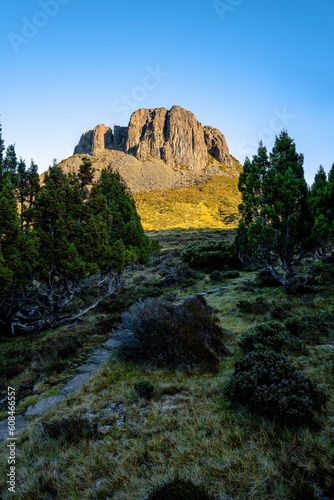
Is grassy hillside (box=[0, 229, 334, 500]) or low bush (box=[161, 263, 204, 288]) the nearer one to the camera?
grassy hillside (box=[0, 229, 334, 500])

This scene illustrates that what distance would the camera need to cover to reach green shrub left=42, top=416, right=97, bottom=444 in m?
4.54

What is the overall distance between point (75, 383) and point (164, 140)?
151 metres

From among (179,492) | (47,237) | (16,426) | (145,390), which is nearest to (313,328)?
(145,390)

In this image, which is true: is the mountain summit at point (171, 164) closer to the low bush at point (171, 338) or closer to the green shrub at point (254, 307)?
the green shrub at point (254, 307)

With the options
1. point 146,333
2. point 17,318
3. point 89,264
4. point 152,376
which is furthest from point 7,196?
point 152,376

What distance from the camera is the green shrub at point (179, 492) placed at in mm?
2889

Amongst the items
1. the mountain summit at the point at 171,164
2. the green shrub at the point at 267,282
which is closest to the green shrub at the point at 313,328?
the green shrub at the point at 267,282

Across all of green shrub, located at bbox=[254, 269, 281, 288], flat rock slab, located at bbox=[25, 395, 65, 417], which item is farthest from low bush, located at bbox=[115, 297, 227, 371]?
green shrub, located at bbox=[254, 269, 281, 288]

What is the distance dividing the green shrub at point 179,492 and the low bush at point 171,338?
11.4 feet

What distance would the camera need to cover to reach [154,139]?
469ft

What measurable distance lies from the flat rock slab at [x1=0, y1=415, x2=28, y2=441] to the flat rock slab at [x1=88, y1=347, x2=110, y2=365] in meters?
2.73

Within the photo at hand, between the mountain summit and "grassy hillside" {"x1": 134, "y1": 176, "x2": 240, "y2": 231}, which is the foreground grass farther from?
the mountain summit

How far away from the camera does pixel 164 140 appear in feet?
480

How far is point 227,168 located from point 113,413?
153 m
